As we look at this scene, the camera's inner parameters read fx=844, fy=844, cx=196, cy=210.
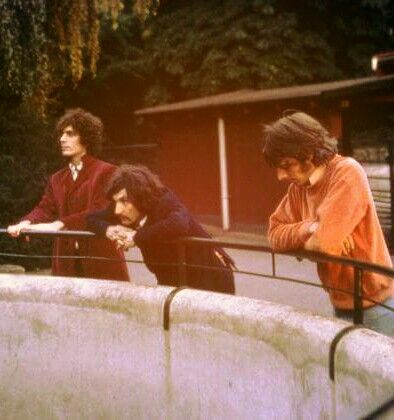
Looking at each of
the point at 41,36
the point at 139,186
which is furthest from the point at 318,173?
the point at 41,36

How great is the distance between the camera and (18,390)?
5250 mm

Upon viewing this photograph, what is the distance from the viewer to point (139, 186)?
4.50 m

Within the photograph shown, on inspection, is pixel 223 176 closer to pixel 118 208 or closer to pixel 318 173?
pixel 118 208

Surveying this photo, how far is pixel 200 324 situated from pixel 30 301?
1311mm

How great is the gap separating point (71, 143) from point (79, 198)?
0.37 metres

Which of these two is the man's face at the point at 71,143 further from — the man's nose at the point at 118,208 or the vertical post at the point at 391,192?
the vertical post at the point at 391,192

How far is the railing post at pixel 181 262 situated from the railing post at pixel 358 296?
1.14m

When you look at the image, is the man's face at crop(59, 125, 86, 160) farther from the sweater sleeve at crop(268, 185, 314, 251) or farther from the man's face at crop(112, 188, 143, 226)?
the sweater sleeve at crop(268, 185, 314, 251)

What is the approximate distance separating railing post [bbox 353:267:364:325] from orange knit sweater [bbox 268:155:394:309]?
46 mm

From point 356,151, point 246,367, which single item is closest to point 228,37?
point 356,151

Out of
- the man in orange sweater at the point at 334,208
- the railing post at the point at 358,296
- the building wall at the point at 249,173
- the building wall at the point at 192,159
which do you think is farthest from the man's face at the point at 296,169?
the building wall at the point at 192,159

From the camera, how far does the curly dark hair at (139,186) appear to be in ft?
14.8

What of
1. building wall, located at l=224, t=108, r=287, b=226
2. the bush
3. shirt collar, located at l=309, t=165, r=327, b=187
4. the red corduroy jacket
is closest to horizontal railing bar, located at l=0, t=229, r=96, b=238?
the red corduroy jacket

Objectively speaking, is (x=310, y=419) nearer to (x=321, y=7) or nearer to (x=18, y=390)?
(x=18, y=390)
